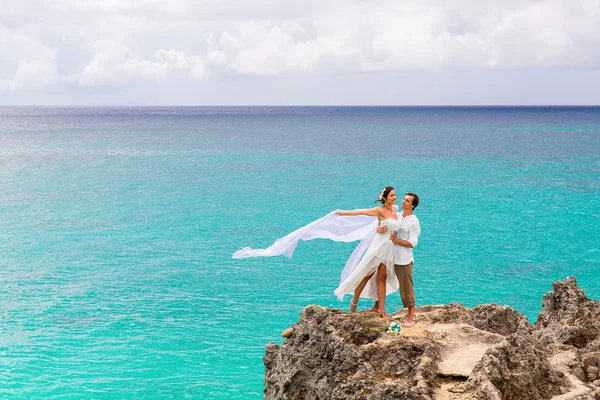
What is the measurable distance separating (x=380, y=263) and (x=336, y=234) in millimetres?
1321

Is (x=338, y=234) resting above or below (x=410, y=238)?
below

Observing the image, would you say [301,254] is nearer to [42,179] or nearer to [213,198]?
[213,198]

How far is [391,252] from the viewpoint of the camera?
33.5 ft

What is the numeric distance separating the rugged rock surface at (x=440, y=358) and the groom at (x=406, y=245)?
458mm

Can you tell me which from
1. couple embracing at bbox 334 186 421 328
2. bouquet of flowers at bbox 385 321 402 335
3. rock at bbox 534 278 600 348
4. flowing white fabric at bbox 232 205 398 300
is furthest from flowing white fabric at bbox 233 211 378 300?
rock at bbox 534 278 600 348

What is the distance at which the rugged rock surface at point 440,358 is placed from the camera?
798 centimetres

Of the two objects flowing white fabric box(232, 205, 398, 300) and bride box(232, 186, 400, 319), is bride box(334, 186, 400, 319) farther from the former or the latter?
flowing white fabric box(232, 205, 398, 300)

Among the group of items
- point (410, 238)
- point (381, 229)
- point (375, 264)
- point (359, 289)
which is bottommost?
point (359, 289)

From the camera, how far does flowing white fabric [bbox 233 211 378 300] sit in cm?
1111

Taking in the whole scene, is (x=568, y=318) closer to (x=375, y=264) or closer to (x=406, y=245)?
(x=406, y=245)

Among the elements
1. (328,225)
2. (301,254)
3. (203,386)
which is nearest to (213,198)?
(301,254)

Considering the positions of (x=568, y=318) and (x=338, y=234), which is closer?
(x=568, y=318)

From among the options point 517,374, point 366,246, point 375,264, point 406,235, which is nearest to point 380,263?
point 375,264

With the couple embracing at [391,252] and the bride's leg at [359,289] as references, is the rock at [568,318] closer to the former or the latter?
the couple embracing at [391,252]
